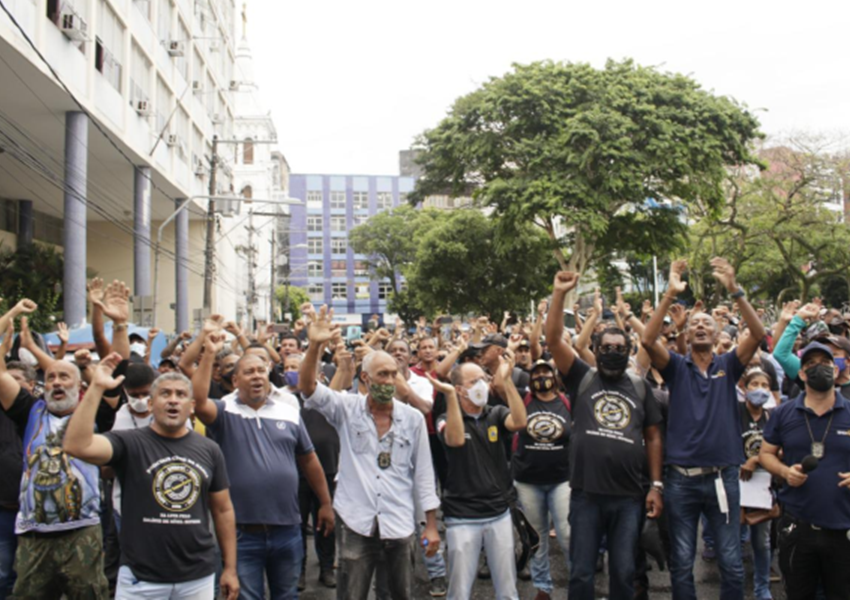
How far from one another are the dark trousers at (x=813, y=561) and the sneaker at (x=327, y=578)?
3.59 metres

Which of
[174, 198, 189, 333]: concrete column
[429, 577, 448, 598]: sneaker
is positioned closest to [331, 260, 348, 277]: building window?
[174, 198, 189, 333]: concrete column

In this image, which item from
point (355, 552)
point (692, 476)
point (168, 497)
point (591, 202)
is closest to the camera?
point (168, 497)

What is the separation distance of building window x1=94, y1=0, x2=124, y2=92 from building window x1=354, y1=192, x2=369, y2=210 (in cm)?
7485

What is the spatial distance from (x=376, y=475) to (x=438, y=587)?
84.5 inches

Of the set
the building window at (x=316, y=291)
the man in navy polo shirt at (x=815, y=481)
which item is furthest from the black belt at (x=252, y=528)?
the building window at (x=316, y=291)

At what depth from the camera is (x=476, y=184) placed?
30.1 meters

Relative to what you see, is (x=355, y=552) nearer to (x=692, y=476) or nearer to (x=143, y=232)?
(x=692, y=476)

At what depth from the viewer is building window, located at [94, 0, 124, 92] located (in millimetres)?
21797

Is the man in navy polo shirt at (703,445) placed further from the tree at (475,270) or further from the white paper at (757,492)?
the tree at (475,270)

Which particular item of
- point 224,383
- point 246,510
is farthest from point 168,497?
point 224,383

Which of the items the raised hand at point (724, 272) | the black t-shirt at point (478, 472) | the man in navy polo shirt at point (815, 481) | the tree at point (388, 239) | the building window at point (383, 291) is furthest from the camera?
the building window at point (383, 291)

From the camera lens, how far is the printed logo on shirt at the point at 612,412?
525 centimetres

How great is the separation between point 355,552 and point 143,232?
942 inches

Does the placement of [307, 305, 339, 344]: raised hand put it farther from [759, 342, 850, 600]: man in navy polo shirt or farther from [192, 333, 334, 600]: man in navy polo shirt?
[759, 342, 850, 600]: man in navy polo shirt
